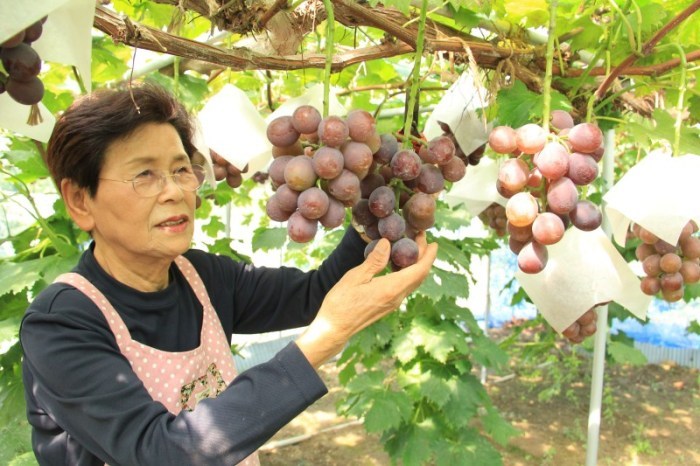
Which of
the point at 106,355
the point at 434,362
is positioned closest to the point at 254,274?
the point at 106,355

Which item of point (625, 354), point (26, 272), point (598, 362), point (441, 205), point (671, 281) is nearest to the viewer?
point (671, 281)

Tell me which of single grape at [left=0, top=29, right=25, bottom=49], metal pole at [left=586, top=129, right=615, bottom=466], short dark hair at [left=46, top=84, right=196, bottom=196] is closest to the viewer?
single grape at [left=0, top=29, right=25, bottom=49]

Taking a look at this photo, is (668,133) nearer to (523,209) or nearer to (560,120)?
(560,120)

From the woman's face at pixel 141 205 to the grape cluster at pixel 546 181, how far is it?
677mm

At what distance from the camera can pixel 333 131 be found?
992 mm

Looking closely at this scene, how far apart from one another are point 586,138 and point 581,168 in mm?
52

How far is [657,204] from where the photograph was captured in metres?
1.24

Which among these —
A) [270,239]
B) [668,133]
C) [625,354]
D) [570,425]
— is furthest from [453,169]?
[570,425]

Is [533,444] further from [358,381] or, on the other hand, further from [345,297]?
[345,297]

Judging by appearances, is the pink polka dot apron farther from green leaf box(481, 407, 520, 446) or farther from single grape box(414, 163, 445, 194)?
green leaf box(481, 407, 520, 446)

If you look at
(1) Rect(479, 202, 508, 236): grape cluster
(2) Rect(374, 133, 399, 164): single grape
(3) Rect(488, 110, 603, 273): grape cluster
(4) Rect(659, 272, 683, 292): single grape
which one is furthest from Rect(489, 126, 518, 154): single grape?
(1) Rect(479, 202, 508, 236): grape cluster

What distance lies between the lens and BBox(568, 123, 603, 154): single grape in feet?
3.74

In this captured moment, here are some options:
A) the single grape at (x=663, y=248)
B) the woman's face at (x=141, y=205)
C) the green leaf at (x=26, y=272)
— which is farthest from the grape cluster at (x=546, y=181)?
the green leaf at (x=26, y=272)

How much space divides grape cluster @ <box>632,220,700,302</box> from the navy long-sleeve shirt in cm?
91
